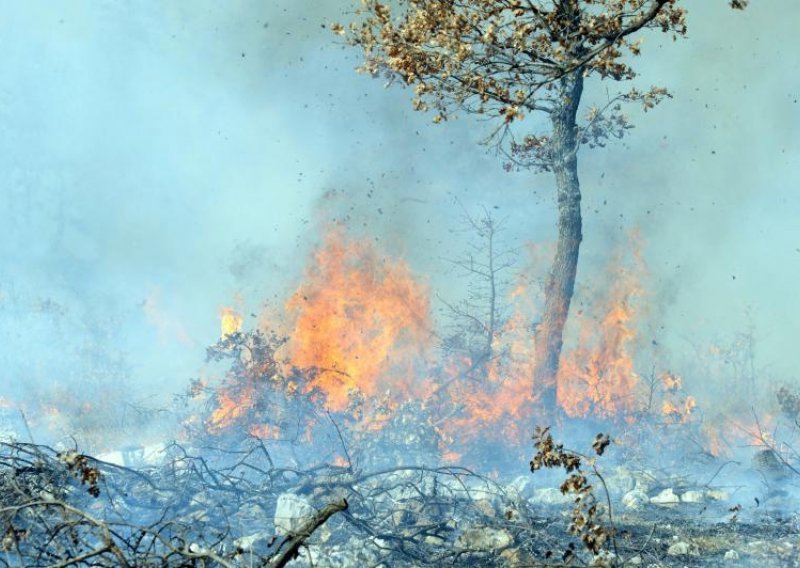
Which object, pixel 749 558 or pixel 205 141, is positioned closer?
pixel 749 558

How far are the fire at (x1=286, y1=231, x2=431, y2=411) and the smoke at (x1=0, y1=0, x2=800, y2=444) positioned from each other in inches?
92.6

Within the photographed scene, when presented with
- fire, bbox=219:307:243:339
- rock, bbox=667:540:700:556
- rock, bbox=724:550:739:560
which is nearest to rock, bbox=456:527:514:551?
rock, bbox=667:540:700:556

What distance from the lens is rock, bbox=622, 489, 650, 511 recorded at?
9.10m

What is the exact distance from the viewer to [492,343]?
45.3 ft

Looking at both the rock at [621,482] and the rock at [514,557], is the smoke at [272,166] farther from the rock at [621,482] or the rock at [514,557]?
the rock at [514,557]

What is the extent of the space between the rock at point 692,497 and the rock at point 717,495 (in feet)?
0.42

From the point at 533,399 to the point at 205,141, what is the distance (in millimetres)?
10744

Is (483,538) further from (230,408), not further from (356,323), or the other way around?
(356,323)

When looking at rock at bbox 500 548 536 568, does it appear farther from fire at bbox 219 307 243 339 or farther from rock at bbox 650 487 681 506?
fire at bbox 219 307 243 339

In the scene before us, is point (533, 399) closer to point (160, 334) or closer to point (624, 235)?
point (624, 235)

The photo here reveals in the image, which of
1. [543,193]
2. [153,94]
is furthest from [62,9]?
[543,193]

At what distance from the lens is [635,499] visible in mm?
9211

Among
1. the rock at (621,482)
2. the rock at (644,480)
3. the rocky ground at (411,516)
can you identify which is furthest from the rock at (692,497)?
the rock at (621,482)

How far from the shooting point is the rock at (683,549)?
22.4 ft
